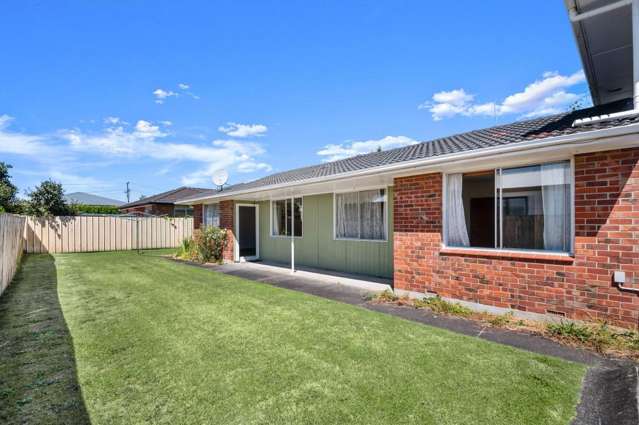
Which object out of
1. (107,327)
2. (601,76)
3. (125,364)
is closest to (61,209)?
(107,327)

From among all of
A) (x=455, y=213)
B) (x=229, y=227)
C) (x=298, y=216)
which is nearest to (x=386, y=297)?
(x=455, y=213)

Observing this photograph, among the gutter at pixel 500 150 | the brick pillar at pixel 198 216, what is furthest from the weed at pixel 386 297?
the brick pillar at pixel 198 216

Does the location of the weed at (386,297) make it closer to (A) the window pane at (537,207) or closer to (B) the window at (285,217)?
(A) the window pane at (537,207)

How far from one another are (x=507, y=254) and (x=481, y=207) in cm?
470

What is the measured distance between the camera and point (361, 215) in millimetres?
9719

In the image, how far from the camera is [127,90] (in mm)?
14594

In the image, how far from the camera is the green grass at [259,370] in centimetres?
290

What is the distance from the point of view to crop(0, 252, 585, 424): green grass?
2900 mm

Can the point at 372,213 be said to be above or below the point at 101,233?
above

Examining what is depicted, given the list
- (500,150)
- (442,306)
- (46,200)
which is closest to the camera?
(500,150)

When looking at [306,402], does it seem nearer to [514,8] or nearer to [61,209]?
[514,8]

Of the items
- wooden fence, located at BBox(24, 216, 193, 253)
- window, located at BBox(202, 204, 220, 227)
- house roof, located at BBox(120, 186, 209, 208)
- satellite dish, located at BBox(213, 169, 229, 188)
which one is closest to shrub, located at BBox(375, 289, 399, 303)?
window, located at BBox(202, 204, 220, 227)

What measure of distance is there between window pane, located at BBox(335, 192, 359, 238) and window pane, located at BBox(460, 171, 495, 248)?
3.24m

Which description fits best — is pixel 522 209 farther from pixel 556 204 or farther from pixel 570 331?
pixel 570 331
